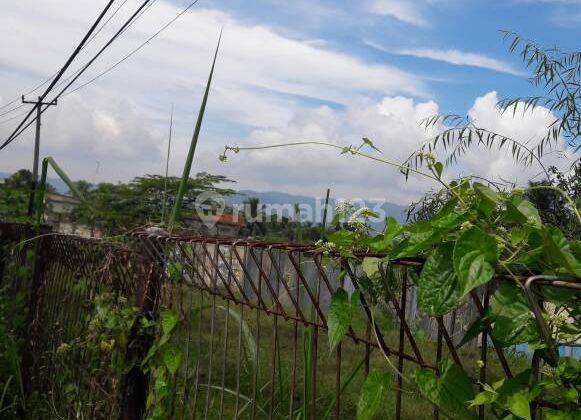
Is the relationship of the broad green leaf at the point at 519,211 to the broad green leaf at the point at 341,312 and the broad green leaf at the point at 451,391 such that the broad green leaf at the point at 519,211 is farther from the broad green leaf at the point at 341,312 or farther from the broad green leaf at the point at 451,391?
the broad green leaf at the point at 341,312

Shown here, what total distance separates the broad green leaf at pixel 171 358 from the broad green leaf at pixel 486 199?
4.74ft

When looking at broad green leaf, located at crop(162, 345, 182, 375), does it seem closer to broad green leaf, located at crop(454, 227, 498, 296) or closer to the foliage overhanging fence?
the foliage overhanging fence

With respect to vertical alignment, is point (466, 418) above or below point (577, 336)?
below

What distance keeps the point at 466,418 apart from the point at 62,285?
289cm

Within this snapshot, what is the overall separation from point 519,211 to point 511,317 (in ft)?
0.56

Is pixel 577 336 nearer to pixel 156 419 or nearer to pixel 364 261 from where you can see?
pixel 364 261

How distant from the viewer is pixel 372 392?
1.21 m

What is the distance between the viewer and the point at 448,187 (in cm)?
111

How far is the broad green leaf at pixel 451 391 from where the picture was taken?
1.07 meters

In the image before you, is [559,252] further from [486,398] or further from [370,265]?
[370,265]

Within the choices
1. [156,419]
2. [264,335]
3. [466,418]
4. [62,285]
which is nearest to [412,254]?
[466,418]

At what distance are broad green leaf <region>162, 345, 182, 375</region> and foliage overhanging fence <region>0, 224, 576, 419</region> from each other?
0.05 m

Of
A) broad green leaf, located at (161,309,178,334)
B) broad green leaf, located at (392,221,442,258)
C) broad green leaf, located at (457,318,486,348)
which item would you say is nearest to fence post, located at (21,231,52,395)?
broad green leaf, located at (161,309,178,334)

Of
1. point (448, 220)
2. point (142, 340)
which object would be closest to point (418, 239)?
point (448, 220)
